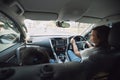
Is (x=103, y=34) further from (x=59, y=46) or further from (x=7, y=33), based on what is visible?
(x=59, y=46)

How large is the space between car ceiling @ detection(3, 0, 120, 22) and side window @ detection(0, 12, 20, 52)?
1.00 ft

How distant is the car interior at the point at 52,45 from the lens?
2057 mm

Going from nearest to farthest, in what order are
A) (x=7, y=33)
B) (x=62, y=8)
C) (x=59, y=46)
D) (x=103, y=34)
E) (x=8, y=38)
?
(x=103, y=34) → (x=62, y=8) → (x=7, y=33) → (x=8, y=38) → (x=59, y=46)

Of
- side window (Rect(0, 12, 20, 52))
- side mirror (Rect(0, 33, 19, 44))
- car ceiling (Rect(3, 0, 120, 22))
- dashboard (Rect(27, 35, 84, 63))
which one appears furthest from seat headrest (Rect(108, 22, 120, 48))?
dashboard (Rect(27, 35, 84, 63))

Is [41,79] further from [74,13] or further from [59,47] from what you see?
[59,47]

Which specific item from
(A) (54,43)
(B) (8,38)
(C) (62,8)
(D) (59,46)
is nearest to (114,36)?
(C) (62,8)

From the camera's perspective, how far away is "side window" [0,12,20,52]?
3070 millimetres

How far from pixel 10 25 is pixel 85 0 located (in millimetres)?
1359

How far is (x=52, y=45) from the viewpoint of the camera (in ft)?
16.1

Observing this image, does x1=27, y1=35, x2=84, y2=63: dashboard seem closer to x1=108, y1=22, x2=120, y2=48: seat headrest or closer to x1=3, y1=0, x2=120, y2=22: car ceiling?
x1=3, y1=0, x2=120, y2=22: car ceiling

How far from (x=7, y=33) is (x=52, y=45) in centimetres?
152

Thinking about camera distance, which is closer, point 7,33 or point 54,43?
point 7,33

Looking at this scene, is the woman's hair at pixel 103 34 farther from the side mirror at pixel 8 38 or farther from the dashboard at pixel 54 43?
the dashboard at pixel 54 43

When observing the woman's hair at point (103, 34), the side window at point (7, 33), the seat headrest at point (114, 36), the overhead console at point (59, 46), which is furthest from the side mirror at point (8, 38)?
the seat headrest at point (114, 36)
